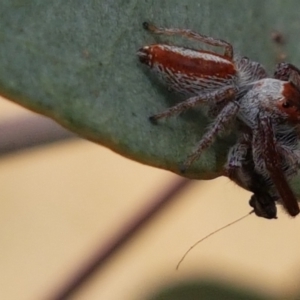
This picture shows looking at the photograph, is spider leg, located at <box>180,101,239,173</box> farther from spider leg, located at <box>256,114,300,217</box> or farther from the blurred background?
the blurred background

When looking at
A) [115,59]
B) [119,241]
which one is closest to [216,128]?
[115,59]

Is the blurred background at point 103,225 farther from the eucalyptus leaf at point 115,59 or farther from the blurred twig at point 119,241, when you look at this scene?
the eucalyptus leaf at point 115,59

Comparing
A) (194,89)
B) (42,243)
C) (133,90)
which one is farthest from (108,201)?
(133,90)

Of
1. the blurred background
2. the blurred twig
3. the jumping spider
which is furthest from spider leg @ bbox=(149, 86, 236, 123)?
the blurred background

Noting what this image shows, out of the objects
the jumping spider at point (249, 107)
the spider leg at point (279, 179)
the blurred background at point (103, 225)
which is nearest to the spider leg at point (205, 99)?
the jumping spider at point (249, 107)

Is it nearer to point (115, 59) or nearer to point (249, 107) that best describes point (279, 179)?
point (249, 107)
